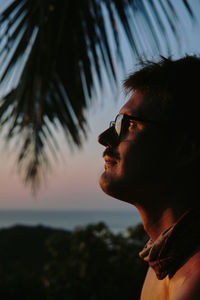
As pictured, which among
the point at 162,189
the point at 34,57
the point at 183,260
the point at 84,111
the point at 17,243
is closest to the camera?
the point at 183,260

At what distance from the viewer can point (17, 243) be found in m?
21.5

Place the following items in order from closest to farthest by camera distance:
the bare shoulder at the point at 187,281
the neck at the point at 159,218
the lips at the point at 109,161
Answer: the bare shoulder at the point at 187,281 → the neck at the point at 159,218 → the lips at the point at 109,161

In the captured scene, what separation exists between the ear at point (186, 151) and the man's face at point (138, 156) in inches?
0.9

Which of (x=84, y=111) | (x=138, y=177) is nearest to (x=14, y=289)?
(x=84, y=111)

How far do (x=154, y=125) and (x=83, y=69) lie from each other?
54.3 inches

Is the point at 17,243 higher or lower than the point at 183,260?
lower

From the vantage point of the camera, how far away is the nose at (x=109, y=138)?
A: 1.27m

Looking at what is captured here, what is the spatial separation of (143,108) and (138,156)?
0.16 metres

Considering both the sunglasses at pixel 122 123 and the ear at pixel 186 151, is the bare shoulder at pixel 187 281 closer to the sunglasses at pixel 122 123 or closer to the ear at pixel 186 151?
the ear at pixel 186 151

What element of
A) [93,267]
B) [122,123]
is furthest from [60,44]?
[93,267]

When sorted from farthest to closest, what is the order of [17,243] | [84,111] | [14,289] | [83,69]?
1. [17,243]
2. [14,289]
3. [84,111]
4. [83,69]

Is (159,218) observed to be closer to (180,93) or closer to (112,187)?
(112,187)

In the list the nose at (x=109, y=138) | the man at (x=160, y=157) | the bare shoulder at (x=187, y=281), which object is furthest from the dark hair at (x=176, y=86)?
the bare shoulder at (x=187, y=281)

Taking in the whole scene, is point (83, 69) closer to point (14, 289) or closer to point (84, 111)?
point (84, 111)
